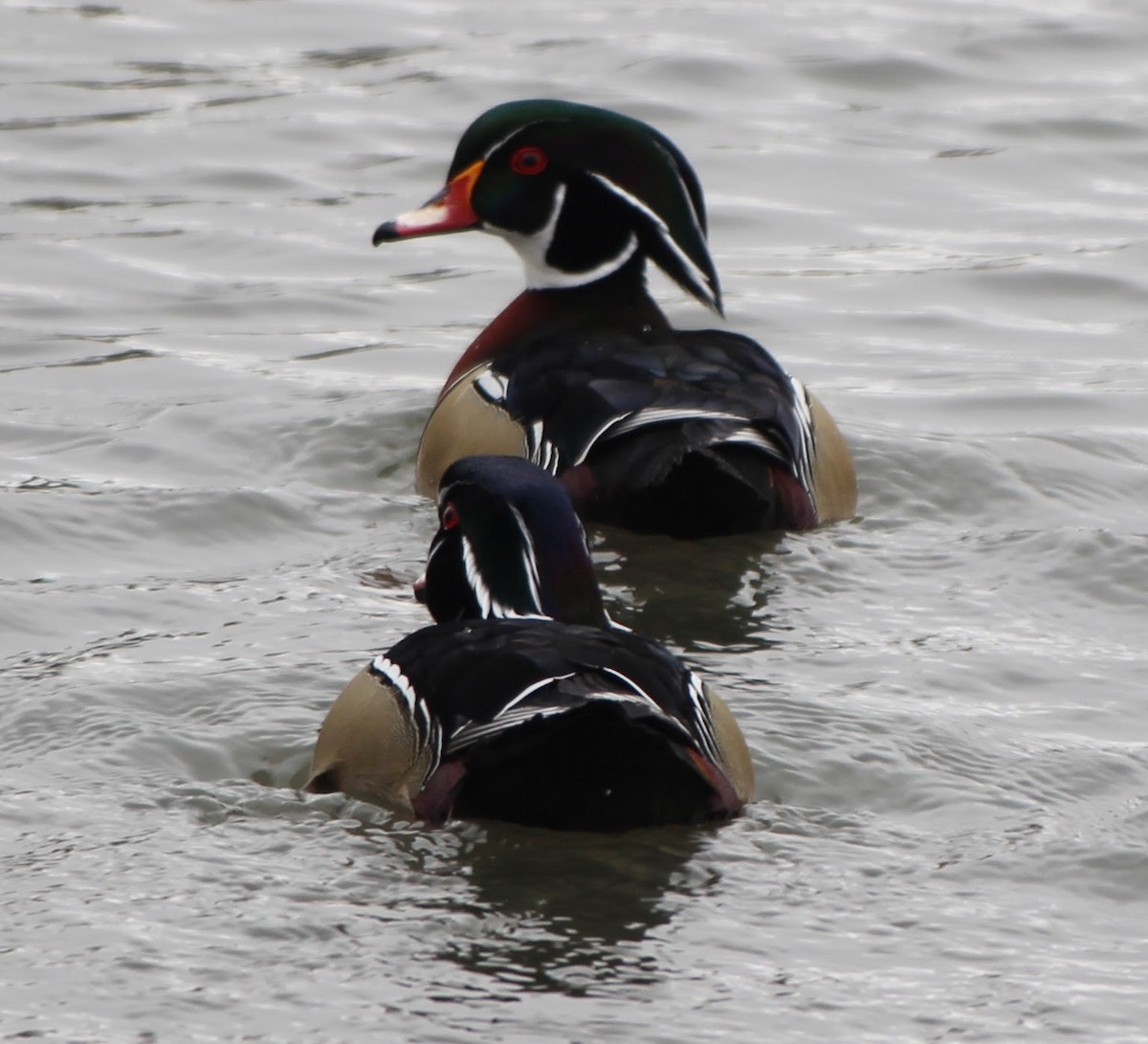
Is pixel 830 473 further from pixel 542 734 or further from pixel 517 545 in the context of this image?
pixel 542 734

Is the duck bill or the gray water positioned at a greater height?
the duck bill

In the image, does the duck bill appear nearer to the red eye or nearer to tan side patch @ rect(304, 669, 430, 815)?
the red eye

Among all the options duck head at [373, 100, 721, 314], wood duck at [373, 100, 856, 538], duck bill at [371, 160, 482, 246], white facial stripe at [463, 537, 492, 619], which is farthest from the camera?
duck bill at [371, 160, 482, 246]

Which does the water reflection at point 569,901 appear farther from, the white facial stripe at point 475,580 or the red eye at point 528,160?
the red eye at point 528,160

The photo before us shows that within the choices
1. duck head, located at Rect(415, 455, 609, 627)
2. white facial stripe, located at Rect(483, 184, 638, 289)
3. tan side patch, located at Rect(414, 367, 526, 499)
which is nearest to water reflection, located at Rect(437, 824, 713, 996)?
duck head, located at Rect(415, 455, 609, 627)

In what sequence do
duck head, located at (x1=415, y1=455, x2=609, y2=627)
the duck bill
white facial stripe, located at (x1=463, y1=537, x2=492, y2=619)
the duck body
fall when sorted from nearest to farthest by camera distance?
the duck body → duck head, located at (x1=415, y1=455, x2=609, y2=627) → white facial stripe, located at (x1=463, y1=537, x2=492, y2=619) → the duck bill

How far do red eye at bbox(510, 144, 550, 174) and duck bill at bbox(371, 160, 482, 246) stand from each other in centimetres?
16

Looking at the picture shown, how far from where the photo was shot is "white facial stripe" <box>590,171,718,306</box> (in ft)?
29.4

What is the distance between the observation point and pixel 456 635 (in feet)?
18.9

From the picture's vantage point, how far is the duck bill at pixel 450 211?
9117mm

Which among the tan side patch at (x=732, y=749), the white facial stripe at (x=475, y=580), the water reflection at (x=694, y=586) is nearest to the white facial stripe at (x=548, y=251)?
the water reflection at (x=694, y=586)

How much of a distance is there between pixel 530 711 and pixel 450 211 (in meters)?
4.34

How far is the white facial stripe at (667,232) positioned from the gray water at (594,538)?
0.96 metres

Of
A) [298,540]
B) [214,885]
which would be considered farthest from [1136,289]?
[214,885]
